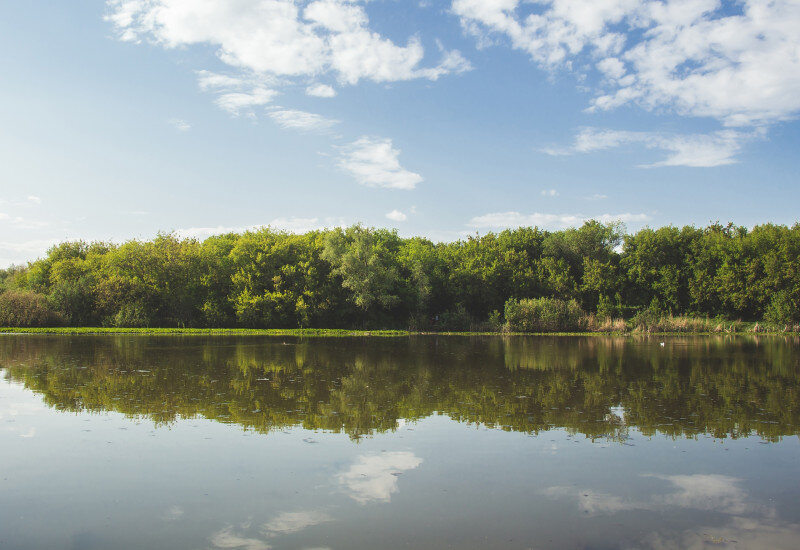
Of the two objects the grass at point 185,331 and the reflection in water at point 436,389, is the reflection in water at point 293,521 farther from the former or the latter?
the grass at point 185,331

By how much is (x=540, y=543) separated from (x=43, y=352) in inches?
1305

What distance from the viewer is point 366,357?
3030 centimetres

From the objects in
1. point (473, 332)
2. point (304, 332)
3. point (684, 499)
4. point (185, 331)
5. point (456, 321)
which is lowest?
point (473, 332)

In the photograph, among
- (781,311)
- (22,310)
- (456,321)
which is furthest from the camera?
(456,321)

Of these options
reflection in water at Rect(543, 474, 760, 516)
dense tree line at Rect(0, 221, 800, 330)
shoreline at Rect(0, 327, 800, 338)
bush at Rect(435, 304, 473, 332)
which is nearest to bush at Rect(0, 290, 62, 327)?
dense tree line at Rect(0, 221, 800, 330)

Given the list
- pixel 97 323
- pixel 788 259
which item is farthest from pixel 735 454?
pixel 97 323

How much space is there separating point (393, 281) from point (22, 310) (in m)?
39.2

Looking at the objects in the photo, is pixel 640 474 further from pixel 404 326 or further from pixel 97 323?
pixel 97 323

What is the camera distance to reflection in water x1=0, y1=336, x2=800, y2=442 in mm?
13992

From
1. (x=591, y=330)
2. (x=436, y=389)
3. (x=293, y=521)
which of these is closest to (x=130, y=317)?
(x=591, y=330)

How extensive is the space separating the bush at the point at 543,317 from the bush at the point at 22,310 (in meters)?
49.5

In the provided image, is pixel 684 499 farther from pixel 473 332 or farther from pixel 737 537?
pixel 473 332

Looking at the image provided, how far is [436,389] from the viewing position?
61.7ft

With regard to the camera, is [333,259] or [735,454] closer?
[735,454]
